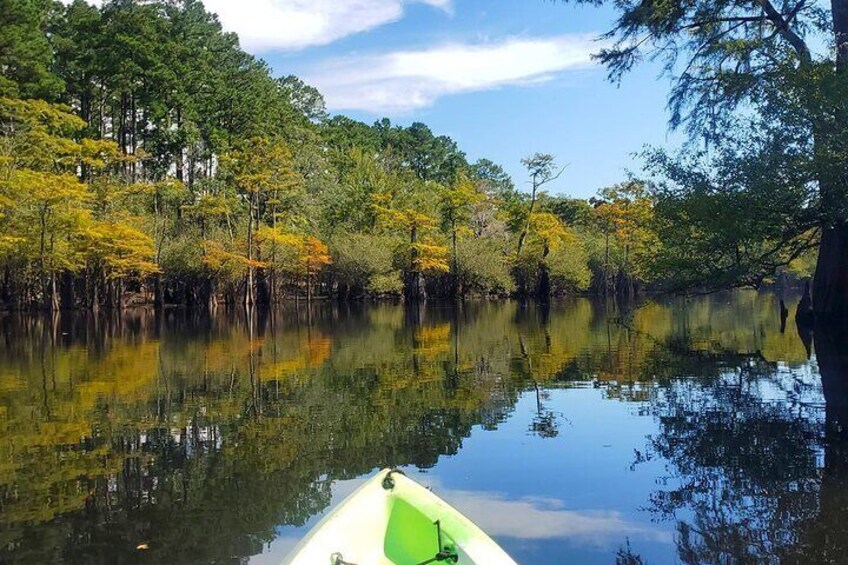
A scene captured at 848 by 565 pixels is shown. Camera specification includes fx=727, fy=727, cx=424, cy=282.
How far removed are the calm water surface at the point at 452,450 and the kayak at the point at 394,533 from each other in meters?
1.34

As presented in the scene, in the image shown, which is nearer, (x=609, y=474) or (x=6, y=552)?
(x=6, y=552)

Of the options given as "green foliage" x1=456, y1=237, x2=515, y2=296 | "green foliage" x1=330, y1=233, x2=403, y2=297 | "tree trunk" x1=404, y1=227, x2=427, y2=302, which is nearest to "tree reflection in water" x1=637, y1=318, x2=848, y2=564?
"green foliage" x1=330, y1=233, x2=403, y2=297

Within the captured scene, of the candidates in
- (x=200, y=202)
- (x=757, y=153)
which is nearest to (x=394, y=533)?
(x=757, y=153)

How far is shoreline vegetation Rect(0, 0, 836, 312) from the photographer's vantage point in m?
16.4

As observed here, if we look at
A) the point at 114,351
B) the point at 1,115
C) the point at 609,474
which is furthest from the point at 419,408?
the point at 1,115

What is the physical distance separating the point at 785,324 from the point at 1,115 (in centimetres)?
3375

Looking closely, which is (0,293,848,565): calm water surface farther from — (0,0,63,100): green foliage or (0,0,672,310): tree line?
(0,0,63,100): green foliage

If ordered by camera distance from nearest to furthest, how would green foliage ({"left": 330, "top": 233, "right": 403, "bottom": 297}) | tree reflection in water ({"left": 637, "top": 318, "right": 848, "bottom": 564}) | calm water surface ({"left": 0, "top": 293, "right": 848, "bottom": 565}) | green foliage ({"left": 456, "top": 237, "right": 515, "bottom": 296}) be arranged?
tree reflection in water ({"left": 637, "top": 318, "right": 848, "bottom": 564}) < calm water surface ({"left": 0, "top": 293, "right": 848, "bottom": 565}) < green foliage ({"left": 330, "top": 233, "right": 403, "bottom": 297}) < green foliage ({"left": 456, "top": 237, "right": 515, "bottom": 296})

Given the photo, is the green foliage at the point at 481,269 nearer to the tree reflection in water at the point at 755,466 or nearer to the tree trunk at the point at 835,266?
the tree trunk at the point at 835,266

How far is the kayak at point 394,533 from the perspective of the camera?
11.1ft

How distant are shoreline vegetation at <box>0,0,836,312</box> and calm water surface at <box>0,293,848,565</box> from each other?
3.85m

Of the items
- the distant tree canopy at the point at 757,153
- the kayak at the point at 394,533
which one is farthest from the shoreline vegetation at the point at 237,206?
the kayak at the point at 394,533

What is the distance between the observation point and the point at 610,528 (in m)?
5.09

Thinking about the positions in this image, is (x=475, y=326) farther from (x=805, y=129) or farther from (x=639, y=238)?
(x=639, y=238)
